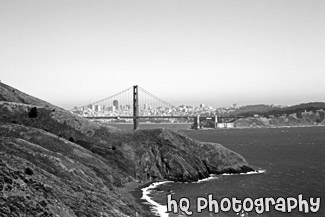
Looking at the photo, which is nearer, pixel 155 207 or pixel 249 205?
pixel 155 207

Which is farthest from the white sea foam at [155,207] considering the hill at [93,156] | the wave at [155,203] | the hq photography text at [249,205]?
the hill at [93,156]

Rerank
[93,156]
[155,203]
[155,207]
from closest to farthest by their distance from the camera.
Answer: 1. [155,207]
2. [155,203]
3. [93,156]

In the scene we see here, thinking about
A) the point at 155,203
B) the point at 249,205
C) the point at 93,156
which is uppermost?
the point at 93,156

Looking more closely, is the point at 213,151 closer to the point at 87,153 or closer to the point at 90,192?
the point at 87,153

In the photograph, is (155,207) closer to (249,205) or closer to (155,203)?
(155,203)

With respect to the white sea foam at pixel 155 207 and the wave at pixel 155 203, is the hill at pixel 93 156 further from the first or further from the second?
the white sea foam at pixel 155 207

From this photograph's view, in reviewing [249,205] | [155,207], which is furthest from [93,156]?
[249,205]

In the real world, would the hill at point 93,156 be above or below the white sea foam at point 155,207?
above

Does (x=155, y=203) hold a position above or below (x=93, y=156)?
below

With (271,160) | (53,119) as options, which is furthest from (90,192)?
(271,160)
